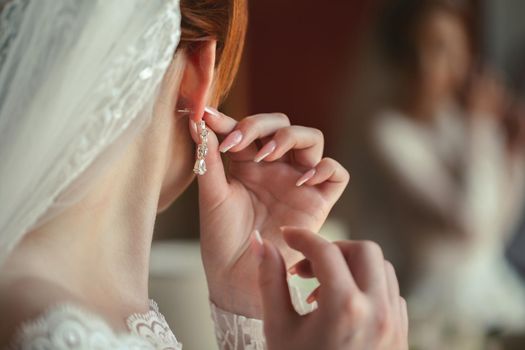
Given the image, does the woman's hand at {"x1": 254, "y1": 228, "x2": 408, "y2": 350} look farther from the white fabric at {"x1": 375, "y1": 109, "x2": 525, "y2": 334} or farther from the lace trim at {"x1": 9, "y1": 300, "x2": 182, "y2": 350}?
the white fabric at {"x1": 375, "y1": 109, "x2": 525, "y2": 334}

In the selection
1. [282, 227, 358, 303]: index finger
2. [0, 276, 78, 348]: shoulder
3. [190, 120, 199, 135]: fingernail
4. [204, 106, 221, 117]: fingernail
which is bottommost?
[0, 276, 78, 348]: shoulder

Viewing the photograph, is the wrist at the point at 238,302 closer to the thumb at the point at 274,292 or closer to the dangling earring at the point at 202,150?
the dangling earring at the point at 202,150

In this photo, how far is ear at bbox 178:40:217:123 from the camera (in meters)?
0.76

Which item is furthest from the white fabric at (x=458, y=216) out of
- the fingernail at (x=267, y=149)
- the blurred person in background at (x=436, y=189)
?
the fingernail at (x=267, y=149)

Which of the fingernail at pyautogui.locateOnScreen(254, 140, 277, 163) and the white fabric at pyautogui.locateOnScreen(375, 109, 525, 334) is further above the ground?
the fingernail at pyautogui.locateOnScreen(254, 140, 277, 163)

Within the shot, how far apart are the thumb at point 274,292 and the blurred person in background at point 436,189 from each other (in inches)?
65.0

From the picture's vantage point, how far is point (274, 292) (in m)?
0.64

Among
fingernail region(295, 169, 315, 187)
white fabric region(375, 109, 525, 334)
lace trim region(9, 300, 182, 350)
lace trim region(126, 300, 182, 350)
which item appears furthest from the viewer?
white fabric region(375, 109, 525, 334)

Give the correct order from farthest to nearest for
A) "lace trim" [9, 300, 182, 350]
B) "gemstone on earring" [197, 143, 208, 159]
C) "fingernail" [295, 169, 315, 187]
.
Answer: "fingernail" [295, 169, 315, 187], "gemstone on earring" [197, 143, 208, 159], "lace trim" [9, 300, 182, 350]

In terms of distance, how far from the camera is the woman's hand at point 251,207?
93cm

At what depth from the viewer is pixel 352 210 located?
2404 millimetres

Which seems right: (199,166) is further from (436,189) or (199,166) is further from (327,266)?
(436,189)

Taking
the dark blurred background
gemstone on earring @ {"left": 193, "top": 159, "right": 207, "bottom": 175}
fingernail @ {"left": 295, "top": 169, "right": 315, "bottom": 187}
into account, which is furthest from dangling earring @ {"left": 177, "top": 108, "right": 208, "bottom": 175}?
the dark blurred background

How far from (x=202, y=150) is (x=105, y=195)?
0.13m
